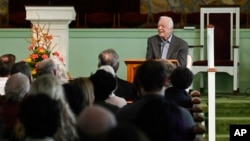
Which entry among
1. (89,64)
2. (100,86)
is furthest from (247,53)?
(100,86)

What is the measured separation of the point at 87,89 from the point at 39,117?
180 cm

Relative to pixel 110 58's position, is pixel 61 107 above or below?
below

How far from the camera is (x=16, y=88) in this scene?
5.30 meters

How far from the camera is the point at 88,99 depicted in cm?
491

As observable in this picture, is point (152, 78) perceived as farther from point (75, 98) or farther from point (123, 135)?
point (123, 135)

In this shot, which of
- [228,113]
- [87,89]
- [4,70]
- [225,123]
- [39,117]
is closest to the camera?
[39,117]

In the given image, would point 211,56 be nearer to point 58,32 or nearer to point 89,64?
point 58,32

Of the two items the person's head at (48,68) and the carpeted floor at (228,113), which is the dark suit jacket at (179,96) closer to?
the person's head at (48,68)

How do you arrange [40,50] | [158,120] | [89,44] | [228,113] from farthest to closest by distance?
[89,44] → [228,113] → [40,50] → [158,120]

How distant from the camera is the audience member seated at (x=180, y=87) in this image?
19.6 feet

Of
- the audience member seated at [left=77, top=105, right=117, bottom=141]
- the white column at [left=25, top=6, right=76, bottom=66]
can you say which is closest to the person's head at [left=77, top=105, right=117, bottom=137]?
the audience member seated at [left=77, top=105, right=117, bottom=141]

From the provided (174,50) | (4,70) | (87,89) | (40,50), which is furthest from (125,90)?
(87,89)

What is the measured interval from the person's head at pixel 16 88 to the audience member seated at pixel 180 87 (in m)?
1.28

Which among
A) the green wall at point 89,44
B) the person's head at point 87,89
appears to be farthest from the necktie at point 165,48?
the person's head at point 87,89
